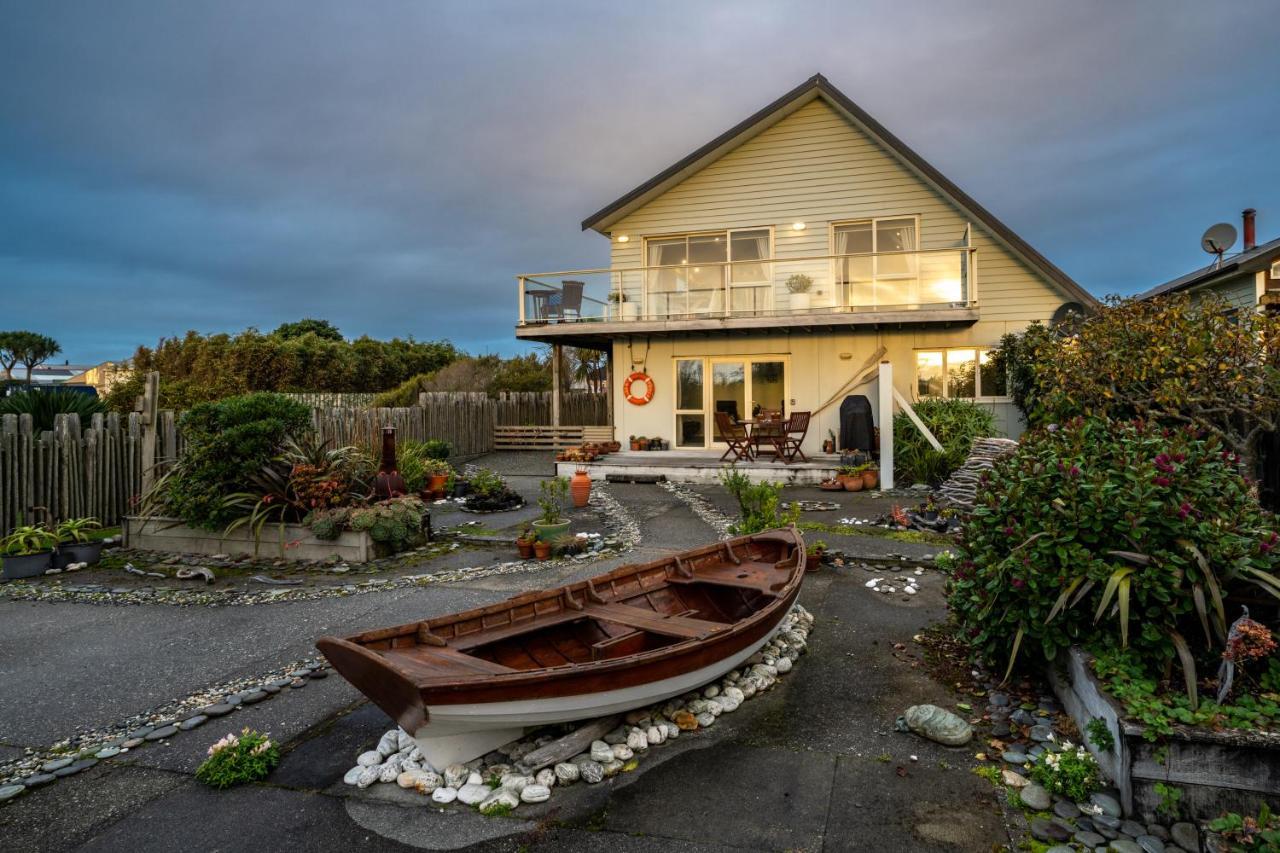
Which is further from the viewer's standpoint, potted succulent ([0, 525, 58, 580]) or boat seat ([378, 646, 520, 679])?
potted succulent ([0, 525, 58, 580])

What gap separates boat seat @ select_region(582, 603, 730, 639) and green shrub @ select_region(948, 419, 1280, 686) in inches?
62.9

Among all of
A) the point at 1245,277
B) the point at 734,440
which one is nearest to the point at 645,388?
the point at 734,440

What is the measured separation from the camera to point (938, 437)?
1293 centimetres

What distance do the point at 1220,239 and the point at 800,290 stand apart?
28.3 feet

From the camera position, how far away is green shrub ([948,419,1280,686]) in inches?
126

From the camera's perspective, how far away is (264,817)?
9.60 feet

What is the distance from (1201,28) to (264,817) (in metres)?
21.8

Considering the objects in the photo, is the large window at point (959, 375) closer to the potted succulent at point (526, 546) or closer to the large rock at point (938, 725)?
the potted succulent at point (526, 546)

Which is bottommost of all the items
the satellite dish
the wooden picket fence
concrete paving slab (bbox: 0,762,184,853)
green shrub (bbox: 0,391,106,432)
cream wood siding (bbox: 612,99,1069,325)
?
concrete paving slab (bbox: 0,762,184,853)

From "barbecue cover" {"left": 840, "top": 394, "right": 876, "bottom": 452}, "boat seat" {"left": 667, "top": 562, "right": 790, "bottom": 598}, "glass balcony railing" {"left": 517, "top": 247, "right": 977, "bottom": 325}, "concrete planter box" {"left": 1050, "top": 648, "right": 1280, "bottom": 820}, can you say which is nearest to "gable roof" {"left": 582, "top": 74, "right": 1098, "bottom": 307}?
"glass balcony railing" {"left": 517, "top": 247, "right": 977, "bottom": 325}

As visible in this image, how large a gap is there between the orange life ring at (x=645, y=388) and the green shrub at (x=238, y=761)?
519 inches

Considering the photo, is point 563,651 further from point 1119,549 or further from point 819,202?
point 819,202

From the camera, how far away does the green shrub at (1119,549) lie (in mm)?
3201

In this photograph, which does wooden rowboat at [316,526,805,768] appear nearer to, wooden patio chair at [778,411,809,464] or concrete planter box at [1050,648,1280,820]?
concrete planter box at [1050,648,1280,820]
